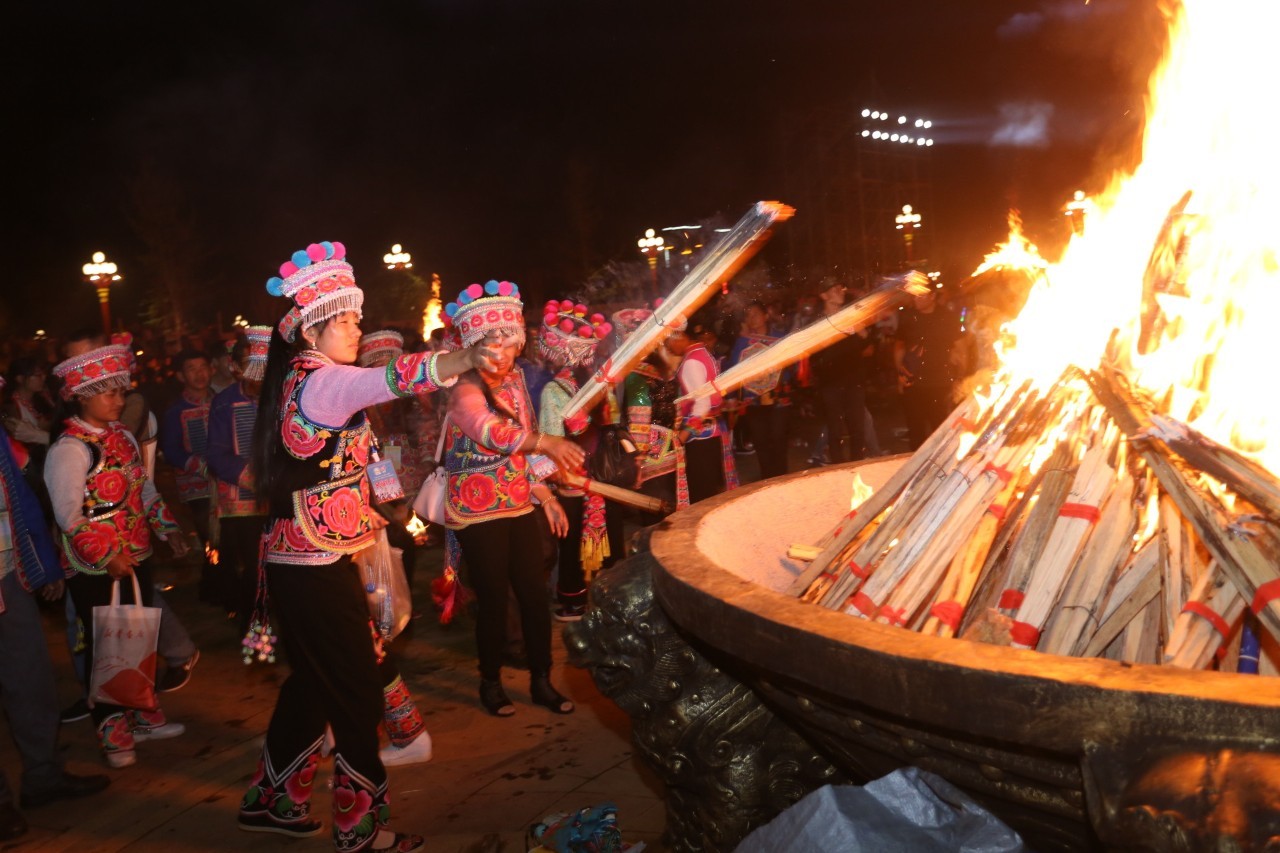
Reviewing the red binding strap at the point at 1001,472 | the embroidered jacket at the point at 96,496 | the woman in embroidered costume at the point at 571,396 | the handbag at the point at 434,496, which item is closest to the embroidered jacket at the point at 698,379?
the woman in embroidered costume at the point at 571,396

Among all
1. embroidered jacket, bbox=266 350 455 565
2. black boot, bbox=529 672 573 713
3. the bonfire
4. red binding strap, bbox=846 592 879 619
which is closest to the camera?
the bonfire

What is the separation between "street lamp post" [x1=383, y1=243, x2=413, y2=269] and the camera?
31266 mm

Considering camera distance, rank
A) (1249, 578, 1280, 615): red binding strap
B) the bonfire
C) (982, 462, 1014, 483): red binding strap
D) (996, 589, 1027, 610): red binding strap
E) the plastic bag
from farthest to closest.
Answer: the plastic bag → (982, 462, 1014, 483): red binding strap → (996, 589, 1027, 610): red binding strap → the bonfire → (1249, 578, 1280, 615): red binding strap

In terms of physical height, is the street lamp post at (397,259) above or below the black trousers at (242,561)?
above

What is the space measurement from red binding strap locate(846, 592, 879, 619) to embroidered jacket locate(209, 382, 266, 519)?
184 inches

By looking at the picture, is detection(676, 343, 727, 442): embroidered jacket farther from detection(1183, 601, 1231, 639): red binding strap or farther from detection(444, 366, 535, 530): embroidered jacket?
detection(1183, 601, 1231, 639): red binding strap

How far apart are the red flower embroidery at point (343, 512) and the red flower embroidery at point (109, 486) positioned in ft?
6.33

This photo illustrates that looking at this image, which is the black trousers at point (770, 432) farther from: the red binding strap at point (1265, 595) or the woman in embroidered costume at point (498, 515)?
the red binding strap at point (1265, 595)

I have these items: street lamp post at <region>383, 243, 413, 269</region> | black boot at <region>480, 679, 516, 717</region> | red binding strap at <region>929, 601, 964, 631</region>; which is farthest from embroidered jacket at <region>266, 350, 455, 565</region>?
street lamp post at <region>383, 243, 413, 269</region>

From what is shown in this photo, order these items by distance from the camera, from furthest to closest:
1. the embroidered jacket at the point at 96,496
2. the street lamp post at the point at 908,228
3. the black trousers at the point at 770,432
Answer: the street lamp post at the point at 908,228, the black trousers at the point at 770,432, the embroidered jacket at the point at 96,496

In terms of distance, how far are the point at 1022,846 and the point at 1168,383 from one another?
61.2 inches

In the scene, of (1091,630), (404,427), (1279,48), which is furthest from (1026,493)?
(404,427)

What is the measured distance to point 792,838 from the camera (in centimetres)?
205

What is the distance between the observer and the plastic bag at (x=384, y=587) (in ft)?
13.7
